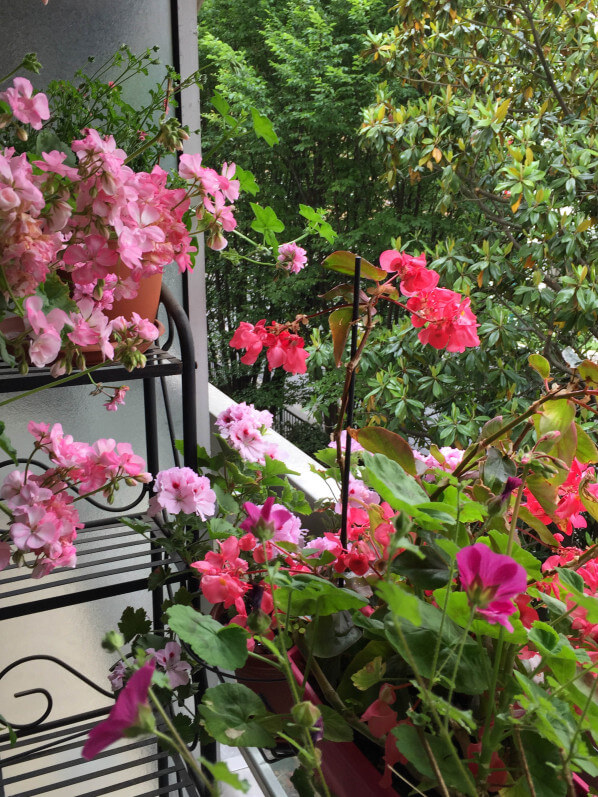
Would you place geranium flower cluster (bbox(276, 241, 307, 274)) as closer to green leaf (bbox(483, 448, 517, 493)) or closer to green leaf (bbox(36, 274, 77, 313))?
green leaf (bbox(36, 274, 77, 313))

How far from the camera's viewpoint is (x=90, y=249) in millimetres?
554

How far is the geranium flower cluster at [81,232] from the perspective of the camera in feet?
1.61

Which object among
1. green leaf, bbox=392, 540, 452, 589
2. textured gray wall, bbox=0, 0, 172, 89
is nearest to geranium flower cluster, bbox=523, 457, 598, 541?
green leaf, bbox=392, 540, 452, 589

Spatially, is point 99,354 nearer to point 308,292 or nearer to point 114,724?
point 114,724

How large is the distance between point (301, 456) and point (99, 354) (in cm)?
77

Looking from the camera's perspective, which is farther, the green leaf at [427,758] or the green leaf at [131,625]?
the green leaf at [131,625]

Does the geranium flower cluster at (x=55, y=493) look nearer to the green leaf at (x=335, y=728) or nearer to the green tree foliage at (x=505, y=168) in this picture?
the green leaf at (x=335, y=728)

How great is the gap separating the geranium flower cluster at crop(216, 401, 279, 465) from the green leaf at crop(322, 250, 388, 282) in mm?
306

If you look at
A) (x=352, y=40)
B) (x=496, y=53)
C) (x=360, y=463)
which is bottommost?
(x=360, y=463)

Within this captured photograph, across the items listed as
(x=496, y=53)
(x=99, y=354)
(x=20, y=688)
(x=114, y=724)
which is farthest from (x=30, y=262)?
(x=496, y=53)

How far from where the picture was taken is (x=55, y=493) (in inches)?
25.0

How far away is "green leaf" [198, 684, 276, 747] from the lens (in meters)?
0.38

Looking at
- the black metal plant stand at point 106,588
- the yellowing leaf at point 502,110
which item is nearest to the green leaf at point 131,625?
the black metal plant stand at point 106,588

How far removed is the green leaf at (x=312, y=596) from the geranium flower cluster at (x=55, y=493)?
25 centimetres
